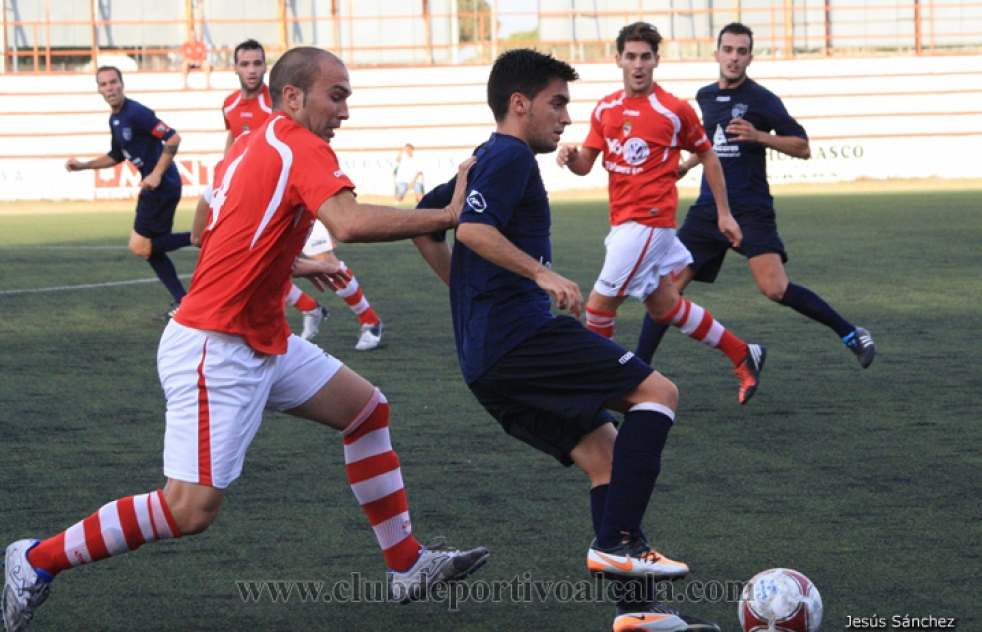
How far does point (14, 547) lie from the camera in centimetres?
366

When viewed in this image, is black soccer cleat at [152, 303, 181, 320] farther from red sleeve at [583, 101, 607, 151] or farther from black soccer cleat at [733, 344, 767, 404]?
black soccer cleat at [733, 344, 767, 404]

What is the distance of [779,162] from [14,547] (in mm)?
29354

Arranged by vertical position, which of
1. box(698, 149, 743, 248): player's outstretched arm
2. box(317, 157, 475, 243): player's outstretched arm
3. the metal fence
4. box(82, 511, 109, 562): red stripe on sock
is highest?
the metal fence

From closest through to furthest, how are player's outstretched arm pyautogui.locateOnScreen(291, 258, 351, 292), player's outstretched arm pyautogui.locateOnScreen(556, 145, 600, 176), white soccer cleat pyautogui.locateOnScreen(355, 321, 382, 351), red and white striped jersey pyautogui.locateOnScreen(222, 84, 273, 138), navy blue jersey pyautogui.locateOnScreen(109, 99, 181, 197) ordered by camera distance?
player's outstretched arm pyautogui.locateOnScreen(291, 258, 351, 292) → player's outstretched arm pyautogui.locateOnScreen(556, 145, 600, 176) → white soccer cleat pyautogui.locateOnScreen(355, 321, 382, 351) → red and white striped jersey pyautogui.locateOnScreen(222, 84, 273, 138) → navy blue jersey pyautogui.locateOnScreen(109, 99, 181, 197)

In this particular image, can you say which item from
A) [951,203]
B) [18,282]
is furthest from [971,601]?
[951,203]

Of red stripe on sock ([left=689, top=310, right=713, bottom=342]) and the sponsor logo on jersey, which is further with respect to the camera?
red stripe on sock ([left=689, top=310, right=713, bottom=342])

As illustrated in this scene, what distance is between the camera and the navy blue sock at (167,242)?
10.8 meters

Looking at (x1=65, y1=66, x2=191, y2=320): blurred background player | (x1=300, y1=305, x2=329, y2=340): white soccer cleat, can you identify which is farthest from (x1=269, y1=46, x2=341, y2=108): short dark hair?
(x1=65, y1=66, x2=191, y2=320): blurred background player

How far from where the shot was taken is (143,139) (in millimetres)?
11375

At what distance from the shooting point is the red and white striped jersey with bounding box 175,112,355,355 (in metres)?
3.52

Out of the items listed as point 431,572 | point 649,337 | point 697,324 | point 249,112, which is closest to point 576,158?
point 697,324

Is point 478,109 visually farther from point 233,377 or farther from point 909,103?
point 233,377

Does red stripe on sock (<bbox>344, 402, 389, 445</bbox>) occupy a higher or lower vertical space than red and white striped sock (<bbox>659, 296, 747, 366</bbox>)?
higher

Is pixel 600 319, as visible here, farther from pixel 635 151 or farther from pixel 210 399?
pixel 210 399
